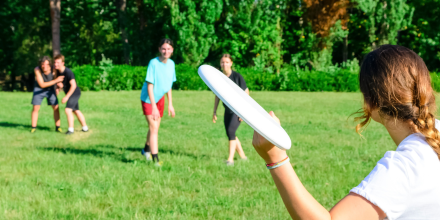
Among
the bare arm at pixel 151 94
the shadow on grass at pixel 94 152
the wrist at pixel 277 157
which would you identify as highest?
the wrist at pixel 277 157

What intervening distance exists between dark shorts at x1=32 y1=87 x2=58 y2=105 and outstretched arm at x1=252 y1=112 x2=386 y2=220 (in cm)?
1020

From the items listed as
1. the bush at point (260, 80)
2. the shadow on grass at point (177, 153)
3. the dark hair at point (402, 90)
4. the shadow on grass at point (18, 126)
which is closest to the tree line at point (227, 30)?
the bush at point (260, 80)

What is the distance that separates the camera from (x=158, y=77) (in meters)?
6.50

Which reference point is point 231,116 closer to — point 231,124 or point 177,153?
point 231,124

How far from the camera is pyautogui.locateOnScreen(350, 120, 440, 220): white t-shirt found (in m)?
1.27

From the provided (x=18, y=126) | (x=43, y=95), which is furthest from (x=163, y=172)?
(x=18, y=126)

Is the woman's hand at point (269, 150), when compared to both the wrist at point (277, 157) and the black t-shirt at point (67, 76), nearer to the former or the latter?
Answer: the wrist at point (277, 157)

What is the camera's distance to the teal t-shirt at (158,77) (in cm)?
641

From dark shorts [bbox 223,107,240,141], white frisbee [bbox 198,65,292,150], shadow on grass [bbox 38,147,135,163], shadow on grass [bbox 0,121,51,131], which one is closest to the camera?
white frisbee [bbox 198,65,292,150]

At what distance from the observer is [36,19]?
30734 mm

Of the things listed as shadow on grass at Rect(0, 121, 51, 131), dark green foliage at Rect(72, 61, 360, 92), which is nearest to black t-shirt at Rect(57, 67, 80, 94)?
shadow on grass at Rect(0, 121, 51, 131)

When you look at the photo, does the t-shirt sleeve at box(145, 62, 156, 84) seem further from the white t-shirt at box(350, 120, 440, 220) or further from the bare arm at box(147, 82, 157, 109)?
the white t-shirt at box(350, 120, 440, 220)

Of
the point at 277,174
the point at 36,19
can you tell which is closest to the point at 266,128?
the point at 277,174

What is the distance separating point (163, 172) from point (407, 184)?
5073 millimetres
